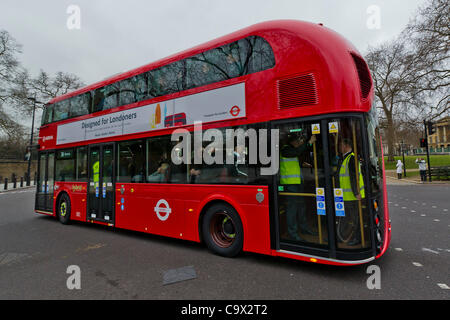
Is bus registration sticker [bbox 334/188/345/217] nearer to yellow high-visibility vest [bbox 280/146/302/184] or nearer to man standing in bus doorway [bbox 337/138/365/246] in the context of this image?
man standing in bus doorway [bbox 337/138/365/246]

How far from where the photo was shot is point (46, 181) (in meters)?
8.83

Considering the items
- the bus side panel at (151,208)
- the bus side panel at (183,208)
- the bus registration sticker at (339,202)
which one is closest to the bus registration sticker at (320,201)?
the bus registration sticker at (339,202)

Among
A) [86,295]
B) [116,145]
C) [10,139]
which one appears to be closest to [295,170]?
[86,295]

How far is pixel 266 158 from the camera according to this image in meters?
3.99

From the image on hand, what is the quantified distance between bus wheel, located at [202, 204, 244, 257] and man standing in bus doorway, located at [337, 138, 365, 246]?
66.5 inches

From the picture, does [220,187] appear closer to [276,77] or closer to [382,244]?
[276,77]

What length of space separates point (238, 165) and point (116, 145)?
12.1 feet

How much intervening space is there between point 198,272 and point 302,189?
77.9 inches

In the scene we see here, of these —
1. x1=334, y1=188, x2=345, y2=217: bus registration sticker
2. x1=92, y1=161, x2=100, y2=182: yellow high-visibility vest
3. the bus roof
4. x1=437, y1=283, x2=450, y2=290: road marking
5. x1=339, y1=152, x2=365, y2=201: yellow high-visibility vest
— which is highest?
the bus roof

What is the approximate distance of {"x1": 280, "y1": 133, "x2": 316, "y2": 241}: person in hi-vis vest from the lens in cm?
370

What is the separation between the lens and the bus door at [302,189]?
355 cm

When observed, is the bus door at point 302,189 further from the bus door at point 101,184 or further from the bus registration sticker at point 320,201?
the bus door at point 101,184

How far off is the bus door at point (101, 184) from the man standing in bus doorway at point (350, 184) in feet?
17.9

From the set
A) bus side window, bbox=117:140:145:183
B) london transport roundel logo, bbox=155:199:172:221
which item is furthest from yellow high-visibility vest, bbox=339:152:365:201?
bus side window, bbox=117:140:145:183
